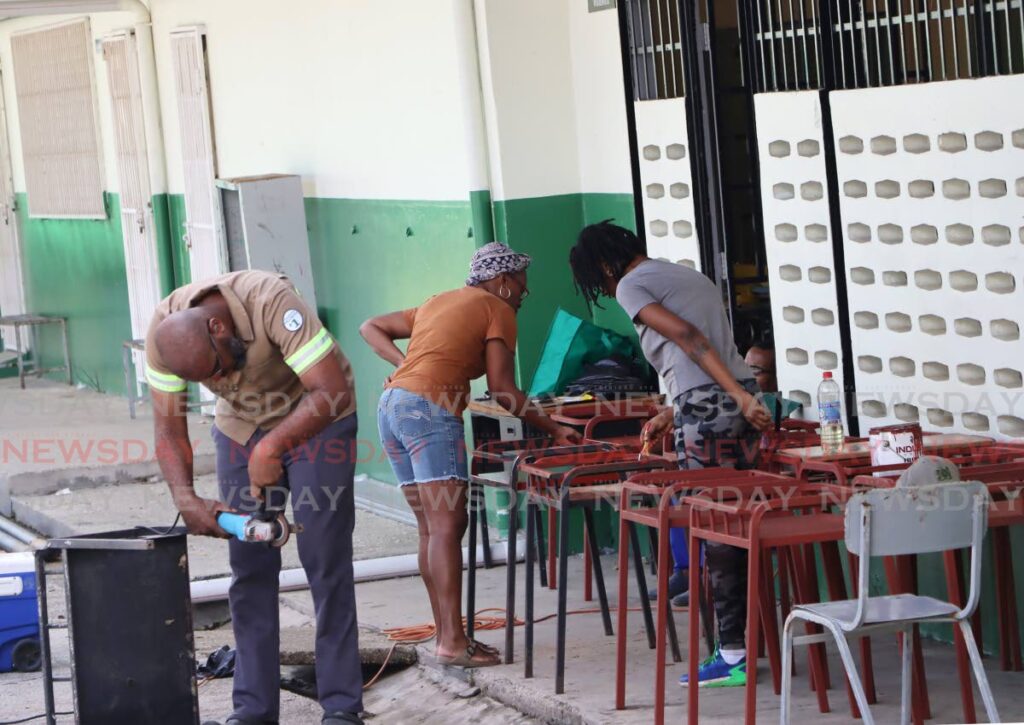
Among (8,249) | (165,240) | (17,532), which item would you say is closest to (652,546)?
(17,532)

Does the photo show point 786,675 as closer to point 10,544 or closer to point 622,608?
point 622,608

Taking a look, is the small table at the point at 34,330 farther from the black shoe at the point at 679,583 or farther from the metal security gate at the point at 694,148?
the black shoe at the point at 679,583

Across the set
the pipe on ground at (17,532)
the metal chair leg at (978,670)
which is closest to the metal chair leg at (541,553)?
the metal chair leg at (978,670)

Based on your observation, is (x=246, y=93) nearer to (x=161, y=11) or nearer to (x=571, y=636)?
(x=161, y=11)

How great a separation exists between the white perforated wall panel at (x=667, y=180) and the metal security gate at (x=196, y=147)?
4680 mm

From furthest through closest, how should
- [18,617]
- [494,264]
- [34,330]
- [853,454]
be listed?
[34,330] < [18,617] < [494,264] < [853,454]

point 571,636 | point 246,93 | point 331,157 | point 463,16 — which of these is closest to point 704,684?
point 571,636

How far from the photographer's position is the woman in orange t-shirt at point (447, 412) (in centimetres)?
660

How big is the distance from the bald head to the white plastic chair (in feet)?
6.63

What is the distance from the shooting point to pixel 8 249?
18406mm

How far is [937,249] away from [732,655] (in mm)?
1800

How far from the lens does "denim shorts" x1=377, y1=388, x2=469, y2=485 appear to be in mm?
6602

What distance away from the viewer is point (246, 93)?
1180 centimetres

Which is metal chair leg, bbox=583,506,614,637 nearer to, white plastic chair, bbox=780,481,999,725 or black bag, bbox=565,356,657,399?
black bag, bbox=565,356,657,399
